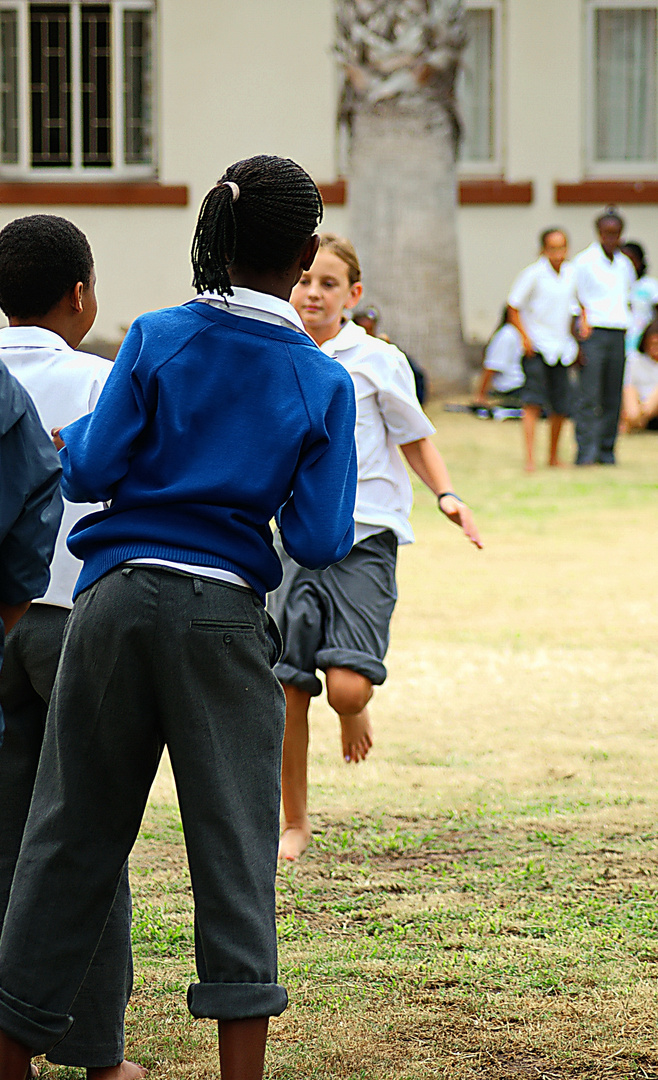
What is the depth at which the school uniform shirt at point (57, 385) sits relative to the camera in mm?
2709

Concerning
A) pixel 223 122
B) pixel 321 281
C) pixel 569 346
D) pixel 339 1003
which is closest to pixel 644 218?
pixel 223 122

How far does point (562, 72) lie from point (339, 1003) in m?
15.6

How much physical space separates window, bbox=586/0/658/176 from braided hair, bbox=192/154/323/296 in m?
16.0

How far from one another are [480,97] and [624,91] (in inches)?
70.3

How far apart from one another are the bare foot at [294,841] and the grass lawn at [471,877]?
0.19 feet

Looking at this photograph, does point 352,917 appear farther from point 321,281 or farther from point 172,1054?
point 321,281

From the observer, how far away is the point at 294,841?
4.04m

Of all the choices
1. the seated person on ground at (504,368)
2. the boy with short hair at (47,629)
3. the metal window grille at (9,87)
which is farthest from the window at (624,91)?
the boy with short hair at (47,629)

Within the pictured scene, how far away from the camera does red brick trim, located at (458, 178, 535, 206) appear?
17.1 metres

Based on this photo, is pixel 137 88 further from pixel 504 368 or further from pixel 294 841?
pixel 294 841

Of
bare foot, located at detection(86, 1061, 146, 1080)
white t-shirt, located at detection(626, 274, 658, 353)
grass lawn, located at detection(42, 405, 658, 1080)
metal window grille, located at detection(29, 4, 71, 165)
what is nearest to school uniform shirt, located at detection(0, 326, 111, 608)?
bare foot, located at detection(86, 1061, 146, 1080)

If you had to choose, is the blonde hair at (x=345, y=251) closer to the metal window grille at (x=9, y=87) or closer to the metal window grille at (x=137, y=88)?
the metal window grille at (x=137, y=88)

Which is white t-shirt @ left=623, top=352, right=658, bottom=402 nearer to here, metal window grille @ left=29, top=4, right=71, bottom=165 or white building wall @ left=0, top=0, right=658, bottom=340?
white building wall @ left=0, top=0, right=658, bottom=340

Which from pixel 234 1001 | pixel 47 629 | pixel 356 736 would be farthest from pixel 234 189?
pixel 356 736
